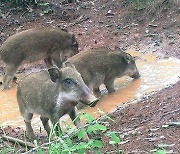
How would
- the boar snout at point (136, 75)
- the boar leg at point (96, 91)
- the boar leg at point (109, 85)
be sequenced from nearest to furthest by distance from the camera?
1. the boar leg at point (96, 91)
2. the boar leg at point (109, 85)
3. the boar snout at point (136, 75)

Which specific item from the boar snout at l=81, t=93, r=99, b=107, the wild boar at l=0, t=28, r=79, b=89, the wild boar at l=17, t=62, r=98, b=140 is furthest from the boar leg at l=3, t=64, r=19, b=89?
the boar snout at l=81, t=93, r=99, b=107

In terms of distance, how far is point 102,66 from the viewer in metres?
9.41

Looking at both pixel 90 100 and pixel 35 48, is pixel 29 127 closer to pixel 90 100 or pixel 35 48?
pixel 90 100

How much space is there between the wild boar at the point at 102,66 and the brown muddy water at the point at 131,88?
0.21 metres

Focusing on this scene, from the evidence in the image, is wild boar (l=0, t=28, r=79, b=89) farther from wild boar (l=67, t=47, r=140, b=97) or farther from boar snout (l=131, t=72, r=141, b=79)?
boar snout (l=131, t=72, r=141, b=79)

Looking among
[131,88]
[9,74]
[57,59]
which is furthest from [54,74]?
[57,59]

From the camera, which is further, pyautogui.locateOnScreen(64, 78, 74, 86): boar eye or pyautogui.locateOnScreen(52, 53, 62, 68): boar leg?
pyautogui.locateOnScreen(52, 53, 62, 68): boar leg

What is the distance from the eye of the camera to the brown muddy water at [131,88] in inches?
340

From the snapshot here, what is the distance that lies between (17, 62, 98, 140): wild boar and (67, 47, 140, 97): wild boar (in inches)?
69.5

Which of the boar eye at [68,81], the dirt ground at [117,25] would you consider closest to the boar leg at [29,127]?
the dirt ground at [117,25]

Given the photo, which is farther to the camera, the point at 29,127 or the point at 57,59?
the point at 57,59

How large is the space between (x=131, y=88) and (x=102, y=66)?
2.32ft

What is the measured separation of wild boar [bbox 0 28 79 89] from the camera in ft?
33.8

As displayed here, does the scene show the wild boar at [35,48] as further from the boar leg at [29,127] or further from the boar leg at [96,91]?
the boar leg at [29,127]
